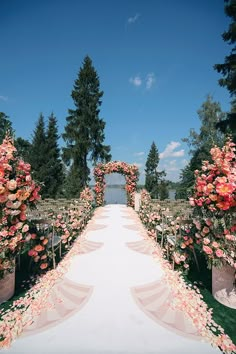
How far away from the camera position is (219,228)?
7.98 feet

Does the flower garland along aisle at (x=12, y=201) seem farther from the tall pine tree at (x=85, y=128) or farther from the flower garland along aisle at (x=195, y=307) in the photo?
the tall pine tree at (x=85, y=128)

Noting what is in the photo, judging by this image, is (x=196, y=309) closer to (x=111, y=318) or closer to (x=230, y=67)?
(x=111, y=318)

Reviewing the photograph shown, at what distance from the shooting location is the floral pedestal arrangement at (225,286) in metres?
2.38

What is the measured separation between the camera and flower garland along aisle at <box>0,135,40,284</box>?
2.23m

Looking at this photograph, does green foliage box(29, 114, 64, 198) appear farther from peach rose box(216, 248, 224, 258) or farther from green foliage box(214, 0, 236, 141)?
peach rose box(216, 248, 224, 258)

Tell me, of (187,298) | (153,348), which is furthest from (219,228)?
(153,348)

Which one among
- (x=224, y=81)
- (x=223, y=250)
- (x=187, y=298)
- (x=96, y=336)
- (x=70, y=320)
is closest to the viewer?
(x=96, y=336)

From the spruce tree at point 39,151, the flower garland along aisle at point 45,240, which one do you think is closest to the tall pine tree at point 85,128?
the spruce tree at point 39,151

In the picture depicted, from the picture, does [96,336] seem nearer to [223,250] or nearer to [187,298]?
[187,298]

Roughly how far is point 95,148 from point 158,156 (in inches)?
746

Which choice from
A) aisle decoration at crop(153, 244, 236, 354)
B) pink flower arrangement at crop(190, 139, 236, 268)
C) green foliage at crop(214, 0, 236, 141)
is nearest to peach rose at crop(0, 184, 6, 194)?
pink flower arrangement at crop(190, 139, 236, 268)

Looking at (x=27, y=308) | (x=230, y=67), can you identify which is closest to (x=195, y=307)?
(x=27, y=308)

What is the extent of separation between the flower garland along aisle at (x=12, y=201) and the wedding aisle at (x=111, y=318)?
0.82 m

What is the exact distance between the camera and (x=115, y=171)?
47.0 ft
